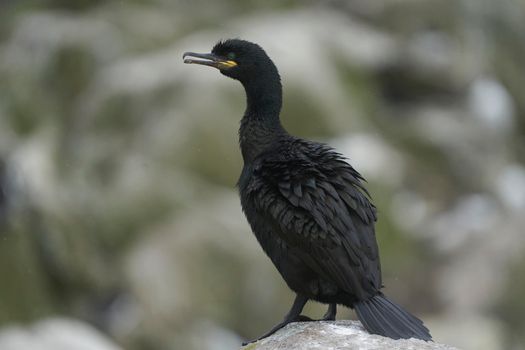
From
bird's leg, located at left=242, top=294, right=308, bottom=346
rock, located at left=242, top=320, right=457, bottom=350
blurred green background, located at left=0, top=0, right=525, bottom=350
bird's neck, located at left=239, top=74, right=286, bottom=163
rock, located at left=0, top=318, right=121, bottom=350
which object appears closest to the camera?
rock, located at left=242, top=320, right=457, bottom=350

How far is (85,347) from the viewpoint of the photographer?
11719 millimetres

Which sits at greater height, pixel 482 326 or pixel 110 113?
pixel 110 113

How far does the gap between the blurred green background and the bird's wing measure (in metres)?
6.29

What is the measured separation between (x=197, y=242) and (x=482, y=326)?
4.30 m

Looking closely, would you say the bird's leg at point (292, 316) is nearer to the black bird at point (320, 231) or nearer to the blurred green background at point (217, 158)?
the black bird at point (320, 231)

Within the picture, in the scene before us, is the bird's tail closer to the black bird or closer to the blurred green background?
the black bird

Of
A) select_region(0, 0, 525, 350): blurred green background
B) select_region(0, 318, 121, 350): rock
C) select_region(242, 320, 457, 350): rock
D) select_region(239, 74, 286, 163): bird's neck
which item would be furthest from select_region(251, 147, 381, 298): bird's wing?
select_region(0, 0, 525, 350): blurred green background

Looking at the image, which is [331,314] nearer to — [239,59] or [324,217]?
[324,217]

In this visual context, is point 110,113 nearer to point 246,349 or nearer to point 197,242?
point 197,242

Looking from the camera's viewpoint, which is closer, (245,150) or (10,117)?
(245,150)

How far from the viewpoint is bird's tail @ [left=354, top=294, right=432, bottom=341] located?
19.3 feet

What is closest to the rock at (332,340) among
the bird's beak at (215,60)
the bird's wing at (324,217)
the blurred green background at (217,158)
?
the bird's wing at (324,217)

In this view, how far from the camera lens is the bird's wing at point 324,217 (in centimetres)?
610

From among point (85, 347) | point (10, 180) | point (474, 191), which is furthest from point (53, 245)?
point (474, 191)
